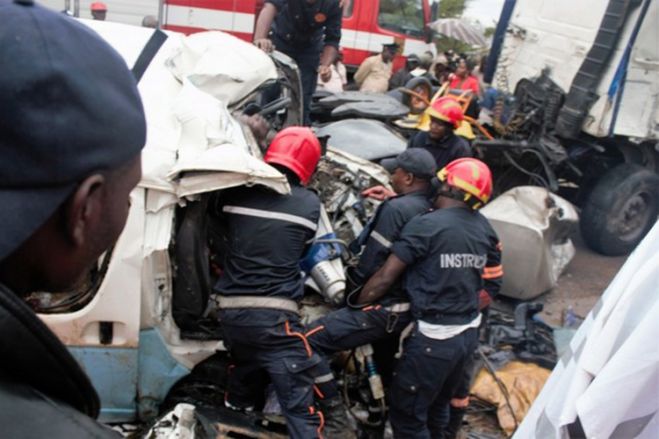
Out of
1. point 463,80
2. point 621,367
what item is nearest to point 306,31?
point 463,80

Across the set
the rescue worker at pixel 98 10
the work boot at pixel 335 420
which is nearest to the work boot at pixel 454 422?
the work boot at pixel 335 420

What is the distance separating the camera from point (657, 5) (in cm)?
610

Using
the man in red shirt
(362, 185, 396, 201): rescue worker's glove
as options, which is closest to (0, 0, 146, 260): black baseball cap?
(362, 185, 396, 201): rescue worker's glove

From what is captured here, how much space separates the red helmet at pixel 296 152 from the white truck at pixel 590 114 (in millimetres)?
3377

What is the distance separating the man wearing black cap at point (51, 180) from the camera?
0.70 metres

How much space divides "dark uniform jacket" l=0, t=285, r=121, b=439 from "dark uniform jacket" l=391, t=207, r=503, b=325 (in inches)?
108

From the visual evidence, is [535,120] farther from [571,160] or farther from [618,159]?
[618,159]

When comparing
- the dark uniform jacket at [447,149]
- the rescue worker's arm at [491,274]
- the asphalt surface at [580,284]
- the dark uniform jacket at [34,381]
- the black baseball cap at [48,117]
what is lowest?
the asphalt surface at [580,284]

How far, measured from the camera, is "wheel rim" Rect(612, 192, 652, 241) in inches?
278

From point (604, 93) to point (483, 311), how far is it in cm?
323

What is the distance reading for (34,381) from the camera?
2.39 ft

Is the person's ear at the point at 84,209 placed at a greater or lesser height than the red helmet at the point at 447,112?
greater

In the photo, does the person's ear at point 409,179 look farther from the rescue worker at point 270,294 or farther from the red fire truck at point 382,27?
the red fire truck at point 382,27

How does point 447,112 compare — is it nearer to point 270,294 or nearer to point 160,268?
point 270,294
